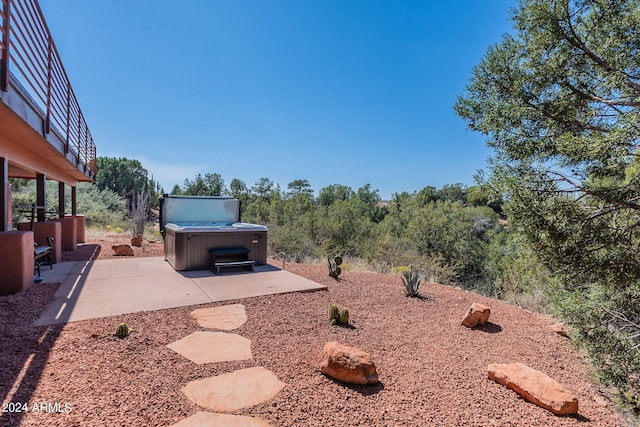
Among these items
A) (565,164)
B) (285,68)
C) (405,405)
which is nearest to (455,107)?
(565,164)

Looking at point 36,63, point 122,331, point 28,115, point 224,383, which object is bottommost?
point 224,383

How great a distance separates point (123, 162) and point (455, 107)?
131 feet

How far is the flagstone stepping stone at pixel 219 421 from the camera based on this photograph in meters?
1.94

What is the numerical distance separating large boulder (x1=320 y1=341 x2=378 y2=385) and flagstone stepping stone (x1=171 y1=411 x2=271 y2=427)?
0.76 meters

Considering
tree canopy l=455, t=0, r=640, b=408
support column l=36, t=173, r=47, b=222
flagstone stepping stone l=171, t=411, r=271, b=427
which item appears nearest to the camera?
flagstone stepping stone l=171, t=411, r=271, b=427

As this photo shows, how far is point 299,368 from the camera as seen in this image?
9.02ft

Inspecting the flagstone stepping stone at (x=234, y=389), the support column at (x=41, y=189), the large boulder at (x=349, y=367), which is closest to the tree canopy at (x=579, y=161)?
the large boulder at (x=349, y=367)

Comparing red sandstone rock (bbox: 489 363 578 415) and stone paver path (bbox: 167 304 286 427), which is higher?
stone paver path (bbox: 167 304 286 427)

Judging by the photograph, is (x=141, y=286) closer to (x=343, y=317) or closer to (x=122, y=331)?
(x=122, y=331)

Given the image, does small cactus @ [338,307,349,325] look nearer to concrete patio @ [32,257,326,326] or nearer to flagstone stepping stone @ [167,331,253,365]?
flagstone stepping stone @ [167,331,253,365]

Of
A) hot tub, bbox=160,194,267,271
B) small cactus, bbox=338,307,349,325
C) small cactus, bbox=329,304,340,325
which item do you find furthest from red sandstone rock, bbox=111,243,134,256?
small cactus, bbox=338,307,349,325

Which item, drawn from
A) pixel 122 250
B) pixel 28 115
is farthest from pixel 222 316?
pixel 122 250

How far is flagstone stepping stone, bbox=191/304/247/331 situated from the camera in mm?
3707

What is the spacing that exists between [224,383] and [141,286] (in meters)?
3.50
